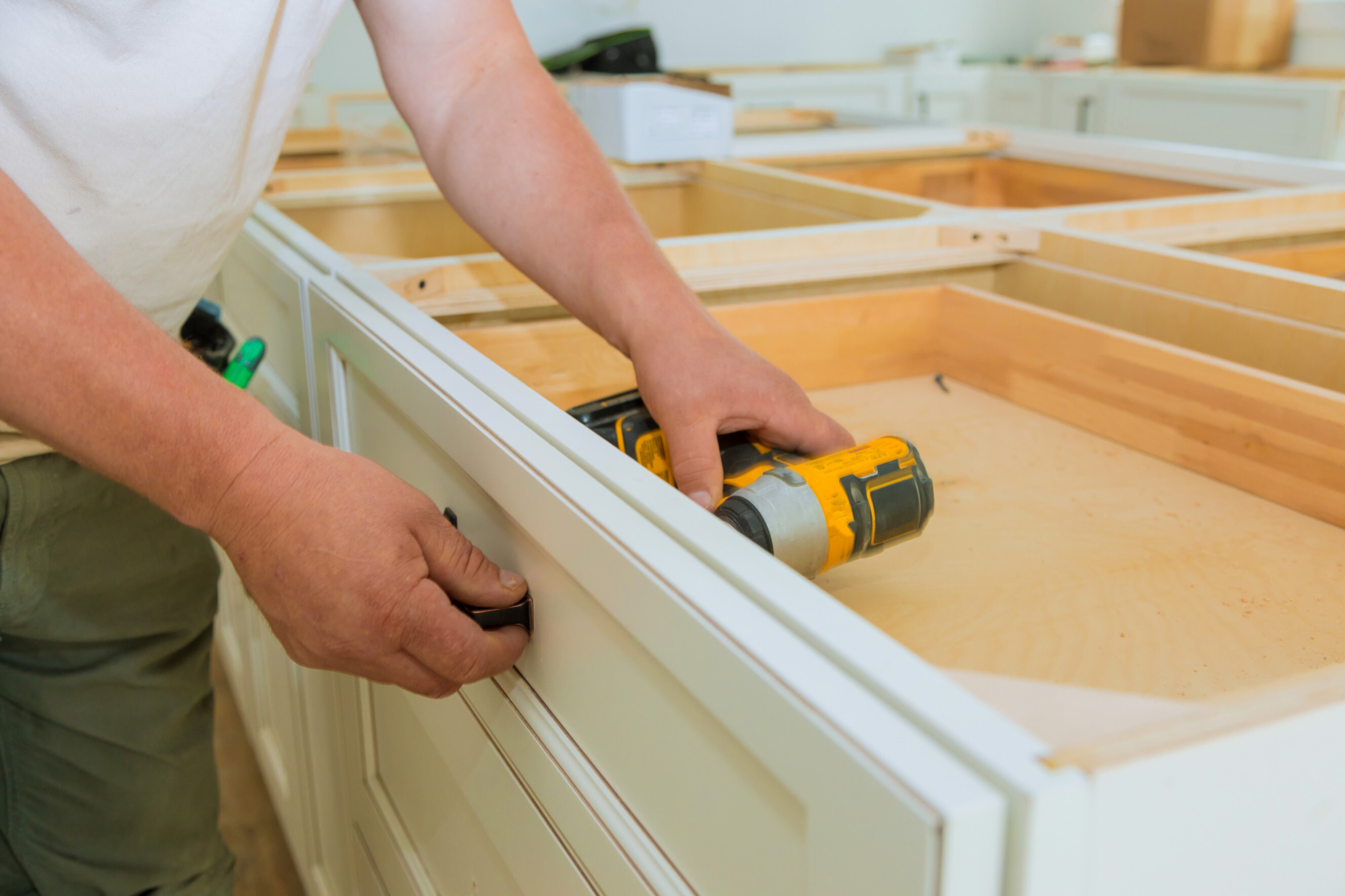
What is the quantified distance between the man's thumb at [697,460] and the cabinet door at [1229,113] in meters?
2.54

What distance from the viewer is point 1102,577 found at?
0.62 meters

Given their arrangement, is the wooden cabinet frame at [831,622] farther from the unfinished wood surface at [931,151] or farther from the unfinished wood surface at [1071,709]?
the unfinished wood surface at [931,151]

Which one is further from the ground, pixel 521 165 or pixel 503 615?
pixel 521 165

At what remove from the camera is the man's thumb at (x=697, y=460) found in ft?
2.04

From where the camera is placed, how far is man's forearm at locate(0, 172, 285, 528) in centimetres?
51

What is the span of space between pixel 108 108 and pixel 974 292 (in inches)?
28.4

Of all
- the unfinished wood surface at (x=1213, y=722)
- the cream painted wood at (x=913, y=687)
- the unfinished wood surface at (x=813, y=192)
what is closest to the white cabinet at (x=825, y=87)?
the unfinished wood surface at (x=813, y=192)

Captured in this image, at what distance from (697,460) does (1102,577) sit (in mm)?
254

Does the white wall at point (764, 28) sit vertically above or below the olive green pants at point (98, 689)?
above

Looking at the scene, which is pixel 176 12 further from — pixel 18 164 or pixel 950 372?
pixel 950 372

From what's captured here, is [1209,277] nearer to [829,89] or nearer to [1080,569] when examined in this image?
[1080,569]

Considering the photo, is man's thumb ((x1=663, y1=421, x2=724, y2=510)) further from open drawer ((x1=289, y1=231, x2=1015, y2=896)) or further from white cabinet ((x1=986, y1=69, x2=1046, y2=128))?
white cabinet ((x1=986, y1=69, x2=1046, y2=128))

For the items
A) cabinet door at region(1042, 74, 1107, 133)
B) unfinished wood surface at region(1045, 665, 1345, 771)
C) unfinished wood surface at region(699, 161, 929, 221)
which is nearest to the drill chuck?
unfinished wood surface at region(1045, 665, 1345, 771)

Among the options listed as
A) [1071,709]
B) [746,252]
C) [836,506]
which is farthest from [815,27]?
[1071,709]
